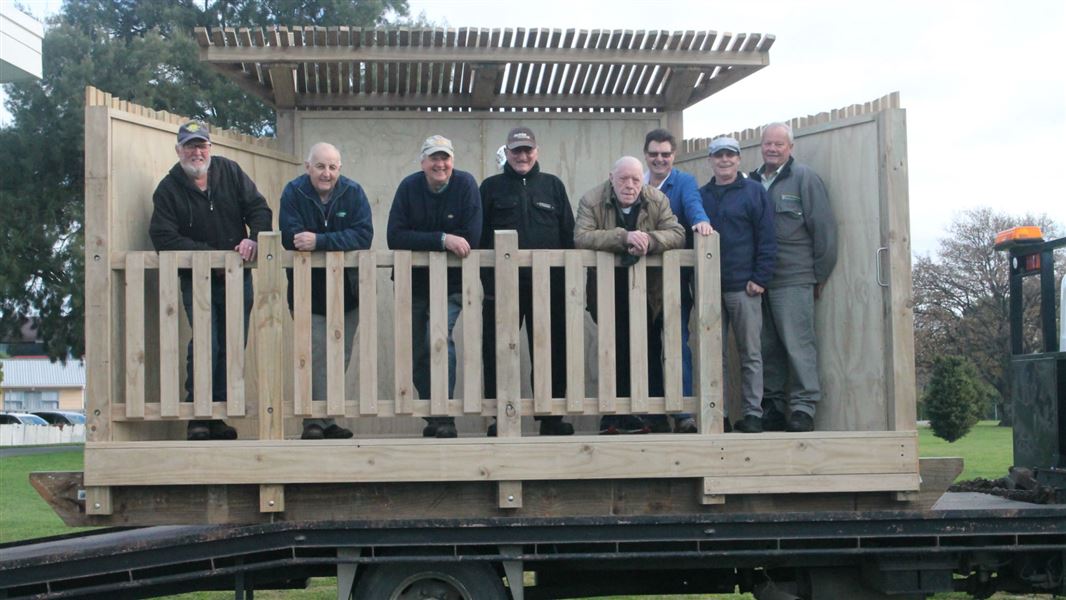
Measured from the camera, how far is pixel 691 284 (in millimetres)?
5988

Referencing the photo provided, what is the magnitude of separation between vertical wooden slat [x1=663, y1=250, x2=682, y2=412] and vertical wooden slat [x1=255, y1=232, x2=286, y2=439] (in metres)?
1.92

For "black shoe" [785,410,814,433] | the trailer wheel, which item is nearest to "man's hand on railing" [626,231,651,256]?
"black shoe" [785,410,814,433]

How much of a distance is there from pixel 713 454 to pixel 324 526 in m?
1.94

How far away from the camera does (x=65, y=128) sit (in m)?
29.3

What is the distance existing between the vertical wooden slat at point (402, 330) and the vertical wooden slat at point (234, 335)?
765mm

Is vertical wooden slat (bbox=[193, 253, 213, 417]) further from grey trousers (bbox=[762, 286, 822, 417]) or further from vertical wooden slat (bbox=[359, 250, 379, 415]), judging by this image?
grey trousers (bbox=[762, 286, 822, 417])

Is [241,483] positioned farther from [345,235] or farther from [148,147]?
[148,147]

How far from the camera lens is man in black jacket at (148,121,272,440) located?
5.84m

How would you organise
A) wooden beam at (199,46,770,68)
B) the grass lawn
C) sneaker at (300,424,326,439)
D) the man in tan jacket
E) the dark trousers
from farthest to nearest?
the grass lawn → wooden beam at (199,46,770,68) → the dark trousers → sneaker at (300,424,326,439) → the man in tan jacket

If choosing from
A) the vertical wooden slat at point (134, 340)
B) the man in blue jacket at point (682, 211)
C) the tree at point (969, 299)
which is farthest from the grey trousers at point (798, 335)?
the tree at point (969, 299)

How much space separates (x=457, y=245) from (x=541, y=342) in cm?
64

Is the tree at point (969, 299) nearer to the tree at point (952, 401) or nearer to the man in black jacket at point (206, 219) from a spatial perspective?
the tree at point (952, 401)

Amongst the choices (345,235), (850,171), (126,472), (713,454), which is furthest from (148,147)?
(850,171)

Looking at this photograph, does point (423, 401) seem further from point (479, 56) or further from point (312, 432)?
point (479, 56)
